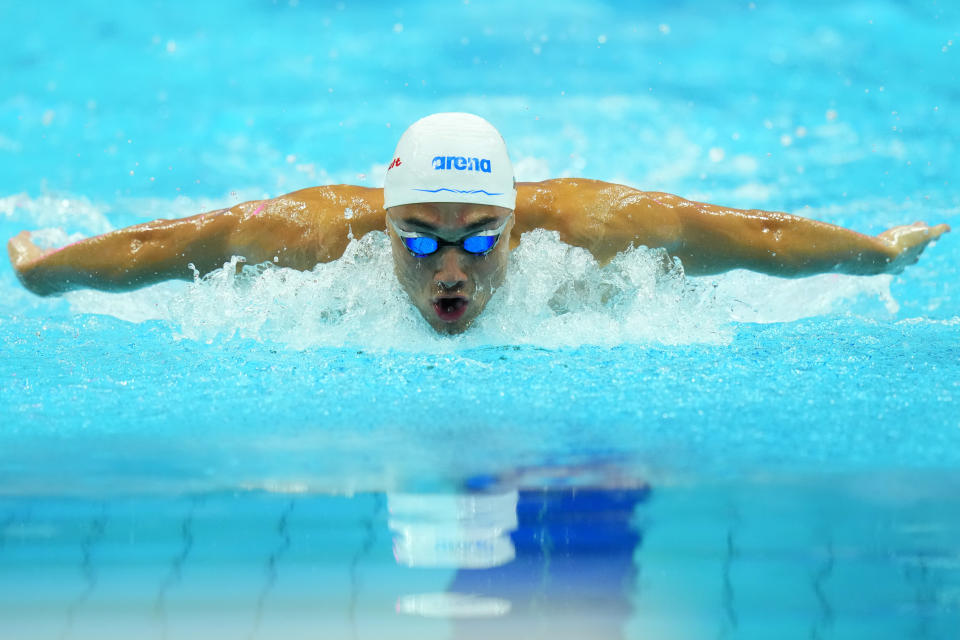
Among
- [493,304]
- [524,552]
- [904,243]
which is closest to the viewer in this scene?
[524,552]

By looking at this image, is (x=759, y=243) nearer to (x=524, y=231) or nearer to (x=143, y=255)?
(x=524, y=231)

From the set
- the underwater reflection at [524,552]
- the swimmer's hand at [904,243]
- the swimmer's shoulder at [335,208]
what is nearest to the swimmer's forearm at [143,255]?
the swimmer's shoulder at [335,208]

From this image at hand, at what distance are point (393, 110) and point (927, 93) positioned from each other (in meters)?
4.01

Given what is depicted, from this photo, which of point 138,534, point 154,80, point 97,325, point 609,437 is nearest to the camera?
point 138,534

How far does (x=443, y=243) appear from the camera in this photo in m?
2.87

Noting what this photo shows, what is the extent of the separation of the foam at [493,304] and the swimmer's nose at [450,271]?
8.4 inches

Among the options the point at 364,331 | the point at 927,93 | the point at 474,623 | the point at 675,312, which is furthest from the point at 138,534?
the point at 927,93

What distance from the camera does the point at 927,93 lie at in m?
6.89

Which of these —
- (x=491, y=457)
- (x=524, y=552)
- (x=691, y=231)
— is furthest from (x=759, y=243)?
(x=524, y=552)

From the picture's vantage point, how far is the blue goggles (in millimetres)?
2836

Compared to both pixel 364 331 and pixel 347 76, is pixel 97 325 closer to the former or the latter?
pixel 364 331

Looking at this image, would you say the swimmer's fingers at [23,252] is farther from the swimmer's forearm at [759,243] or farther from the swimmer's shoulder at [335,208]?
the swimmer's forearm at [759,243]

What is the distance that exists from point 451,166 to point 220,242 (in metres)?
0.97

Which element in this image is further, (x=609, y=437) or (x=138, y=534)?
(x=609, y=437)
